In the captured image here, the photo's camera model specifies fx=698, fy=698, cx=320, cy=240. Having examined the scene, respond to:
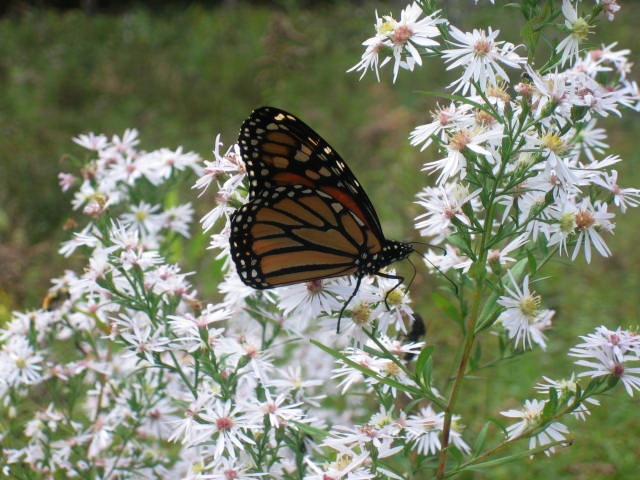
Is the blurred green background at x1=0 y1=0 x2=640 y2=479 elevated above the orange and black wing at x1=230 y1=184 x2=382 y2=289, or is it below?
above

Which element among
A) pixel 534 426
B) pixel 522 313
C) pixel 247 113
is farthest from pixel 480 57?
pixel 247 113

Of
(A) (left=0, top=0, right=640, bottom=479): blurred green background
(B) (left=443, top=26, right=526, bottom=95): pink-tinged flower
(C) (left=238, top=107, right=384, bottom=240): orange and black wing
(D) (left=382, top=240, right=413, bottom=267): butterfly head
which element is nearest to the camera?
(B) (left=443, top=26, right=526, bottom=95): pink-tinged flower

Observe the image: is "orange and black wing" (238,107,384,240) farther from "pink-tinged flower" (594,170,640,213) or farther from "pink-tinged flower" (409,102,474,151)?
"pink-tinged flower" (594,170,640,213)

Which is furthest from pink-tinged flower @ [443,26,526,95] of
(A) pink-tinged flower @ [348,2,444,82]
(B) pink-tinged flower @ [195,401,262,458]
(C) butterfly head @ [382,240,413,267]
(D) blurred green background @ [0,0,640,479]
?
(D) blurred green background @ [0,0,640,479]

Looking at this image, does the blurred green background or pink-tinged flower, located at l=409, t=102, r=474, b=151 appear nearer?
pink-tinged flower, located at l=409, t=102, r=474, b=151

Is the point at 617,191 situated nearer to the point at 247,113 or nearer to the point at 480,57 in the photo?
the point at 480,57

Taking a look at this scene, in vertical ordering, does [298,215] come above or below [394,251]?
above

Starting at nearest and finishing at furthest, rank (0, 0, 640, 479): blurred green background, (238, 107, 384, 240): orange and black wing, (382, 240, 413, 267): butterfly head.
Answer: (238, 107, 384, 240): orange and black wing < (382, 240, 413, 267): butterfly head < (0, 0, 640, 479): blurred green background

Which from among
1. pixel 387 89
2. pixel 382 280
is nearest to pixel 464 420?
pixel 382 280

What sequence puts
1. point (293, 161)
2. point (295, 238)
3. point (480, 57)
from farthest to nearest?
1. point (295, 238)
2. point (293, 161)
3. point (480, 57)
